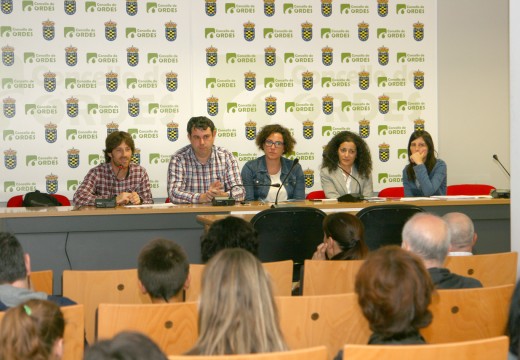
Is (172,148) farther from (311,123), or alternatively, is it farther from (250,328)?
(250,328)

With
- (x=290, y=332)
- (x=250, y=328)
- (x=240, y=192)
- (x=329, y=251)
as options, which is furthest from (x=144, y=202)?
(x=250, y=328)

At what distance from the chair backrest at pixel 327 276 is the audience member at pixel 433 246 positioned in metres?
0.64

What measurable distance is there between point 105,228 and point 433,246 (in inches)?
128

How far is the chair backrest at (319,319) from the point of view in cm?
285

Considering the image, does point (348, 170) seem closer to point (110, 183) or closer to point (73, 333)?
point (110, 183)

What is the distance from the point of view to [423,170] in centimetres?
674

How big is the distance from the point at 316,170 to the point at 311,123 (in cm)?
48

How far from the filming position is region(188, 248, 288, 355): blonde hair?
215 centimetres

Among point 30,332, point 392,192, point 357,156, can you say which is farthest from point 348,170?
point 30,332

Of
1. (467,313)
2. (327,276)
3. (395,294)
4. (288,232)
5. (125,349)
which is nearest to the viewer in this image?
(125,349)

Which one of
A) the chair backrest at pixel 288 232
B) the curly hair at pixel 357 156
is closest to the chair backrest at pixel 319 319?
the chair backrest at pixel 288 232

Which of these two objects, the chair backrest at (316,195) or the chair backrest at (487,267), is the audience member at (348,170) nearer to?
the chair backrest at (316,195)

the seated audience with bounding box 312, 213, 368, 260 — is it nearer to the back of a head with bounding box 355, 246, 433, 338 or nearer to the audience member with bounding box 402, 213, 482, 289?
the audience member with bounding box 402, 213, 482, 289

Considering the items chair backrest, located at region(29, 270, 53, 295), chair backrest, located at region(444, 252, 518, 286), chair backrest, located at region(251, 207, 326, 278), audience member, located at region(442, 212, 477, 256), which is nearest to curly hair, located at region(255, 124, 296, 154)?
chair backrest, located at region(251, 207, 326, 278)
